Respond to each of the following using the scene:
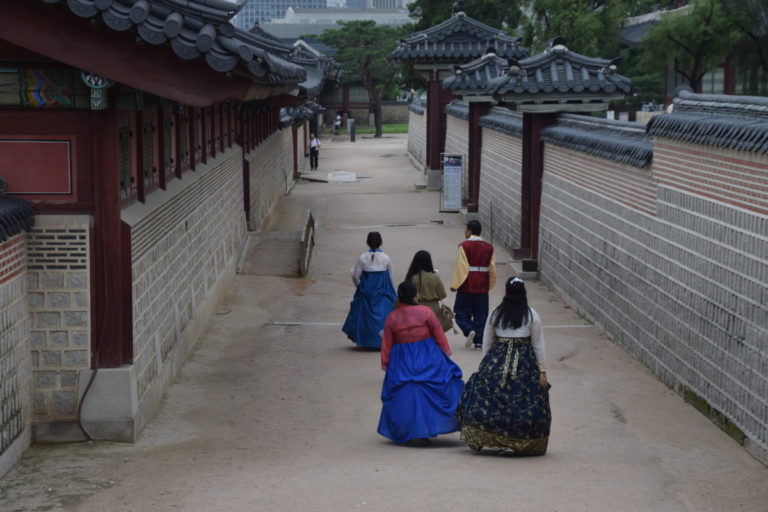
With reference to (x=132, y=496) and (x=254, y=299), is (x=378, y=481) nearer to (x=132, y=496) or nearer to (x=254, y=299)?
(x=132, y=496)

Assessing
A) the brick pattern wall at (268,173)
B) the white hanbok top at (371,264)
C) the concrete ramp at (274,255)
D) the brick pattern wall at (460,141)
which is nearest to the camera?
the white hanbok top at (371,264)

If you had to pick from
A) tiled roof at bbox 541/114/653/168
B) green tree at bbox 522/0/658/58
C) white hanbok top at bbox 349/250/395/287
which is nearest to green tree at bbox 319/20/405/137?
green tree at bbox 522/0/658/58

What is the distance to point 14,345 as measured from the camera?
354 inches

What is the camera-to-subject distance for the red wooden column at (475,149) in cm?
2806

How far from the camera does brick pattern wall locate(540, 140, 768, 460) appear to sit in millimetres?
9742

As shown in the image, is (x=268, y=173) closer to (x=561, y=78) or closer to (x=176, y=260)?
(x=561, y=78)

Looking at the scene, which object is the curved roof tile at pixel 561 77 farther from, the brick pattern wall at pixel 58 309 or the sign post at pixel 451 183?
the brick pattern wall at pixel 58 309

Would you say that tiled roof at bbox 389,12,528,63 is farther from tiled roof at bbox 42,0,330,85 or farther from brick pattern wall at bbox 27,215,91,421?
tiled roof at bbox 42,0,330,85

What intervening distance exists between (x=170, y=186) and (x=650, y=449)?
5942 mm

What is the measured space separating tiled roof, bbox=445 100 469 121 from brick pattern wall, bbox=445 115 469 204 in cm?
16

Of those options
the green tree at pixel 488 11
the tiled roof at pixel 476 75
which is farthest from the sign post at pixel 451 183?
the green tree at pixel 488 11

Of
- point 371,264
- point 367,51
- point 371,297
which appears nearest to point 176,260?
point 371,264

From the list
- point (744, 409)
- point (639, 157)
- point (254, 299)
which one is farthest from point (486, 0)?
point (744, 409)

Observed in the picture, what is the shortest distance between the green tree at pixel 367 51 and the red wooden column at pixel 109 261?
221ft
